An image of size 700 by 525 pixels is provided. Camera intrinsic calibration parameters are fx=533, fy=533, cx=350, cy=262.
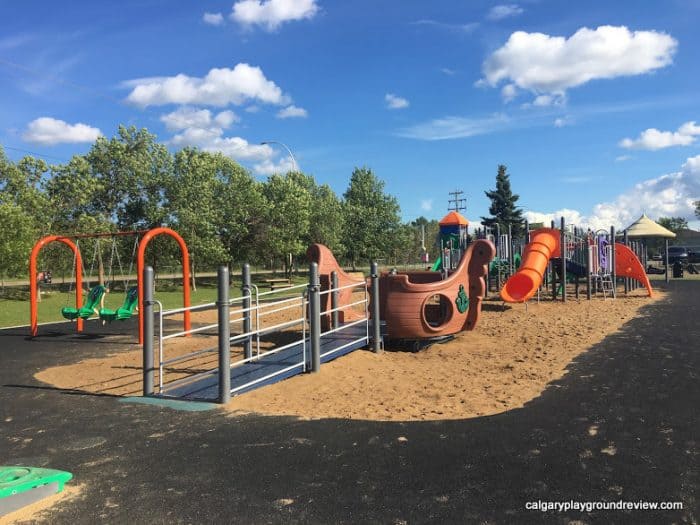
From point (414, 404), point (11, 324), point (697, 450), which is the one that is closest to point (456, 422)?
point (414, 404)

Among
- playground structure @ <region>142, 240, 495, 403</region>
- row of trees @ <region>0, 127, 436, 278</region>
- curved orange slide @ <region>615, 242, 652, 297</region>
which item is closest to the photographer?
playground structure @ <region>142, 240, 495, 403</region>

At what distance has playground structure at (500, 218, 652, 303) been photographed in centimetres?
1534

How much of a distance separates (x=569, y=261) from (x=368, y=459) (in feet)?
54.3

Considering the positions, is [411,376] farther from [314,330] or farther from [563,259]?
[563,259]

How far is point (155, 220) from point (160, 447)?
24882 millimetres

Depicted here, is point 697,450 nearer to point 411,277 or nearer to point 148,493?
point 148,493

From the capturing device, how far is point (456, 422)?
484 centimetres

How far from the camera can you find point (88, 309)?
35.8 feet

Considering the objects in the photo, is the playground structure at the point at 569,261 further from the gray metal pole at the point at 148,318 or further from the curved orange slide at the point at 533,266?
the gray metal pole at the point at 148,318

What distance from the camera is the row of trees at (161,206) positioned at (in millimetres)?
22312

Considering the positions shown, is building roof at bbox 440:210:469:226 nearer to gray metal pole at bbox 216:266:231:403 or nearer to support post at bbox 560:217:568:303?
support post at bbox 560:217:568:303

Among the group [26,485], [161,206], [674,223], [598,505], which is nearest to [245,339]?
[26,485]

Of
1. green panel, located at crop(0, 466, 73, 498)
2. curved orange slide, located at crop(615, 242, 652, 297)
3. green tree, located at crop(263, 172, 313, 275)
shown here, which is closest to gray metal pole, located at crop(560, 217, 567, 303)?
curved orange slide, located at crop(615, 242, 652, 297)

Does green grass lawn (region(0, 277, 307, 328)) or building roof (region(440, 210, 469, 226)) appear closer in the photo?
green grass lawn (region(0, 277, 307, 328))
